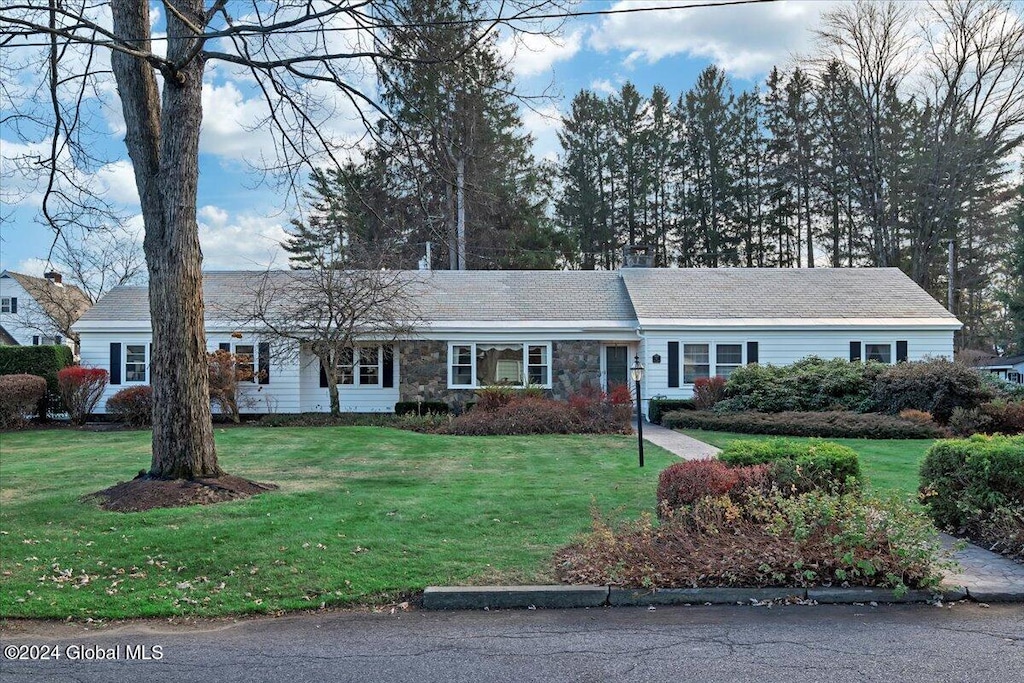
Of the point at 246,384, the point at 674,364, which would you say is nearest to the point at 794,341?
the point at 674,364

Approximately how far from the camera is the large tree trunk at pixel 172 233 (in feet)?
29.6

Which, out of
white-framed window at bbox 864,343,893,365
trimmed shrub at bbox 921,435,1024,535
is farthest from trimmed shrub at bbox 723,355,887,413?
trimmed shrub at bbox 921,435,1024,535

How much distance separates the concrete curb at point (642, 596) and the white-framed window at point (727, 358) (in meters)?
16.4

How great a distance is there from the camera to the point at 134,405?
62.6 ft

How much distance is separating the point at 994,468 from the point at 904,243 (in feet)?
111

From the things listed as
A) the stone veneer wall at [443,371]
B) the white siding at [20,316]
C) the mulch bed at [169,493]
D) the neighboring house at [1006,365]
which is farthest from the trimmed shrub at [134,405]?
the neighboring house at [1006,365]

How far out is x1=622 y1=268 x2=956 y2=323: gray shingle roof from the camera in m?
22.2

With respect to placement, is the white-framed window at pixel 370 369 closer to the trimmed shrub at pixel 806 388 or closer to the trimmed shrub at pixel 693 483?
the trimmed shrub at pixel 806 388

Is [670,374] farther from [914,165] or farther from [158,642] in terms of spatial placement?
[914,165]

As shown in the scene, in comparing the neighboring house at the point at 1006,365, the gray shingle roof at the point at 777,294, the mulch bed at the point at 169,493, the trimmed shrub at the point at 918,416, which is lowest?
the mulch bed at the point at 169,493

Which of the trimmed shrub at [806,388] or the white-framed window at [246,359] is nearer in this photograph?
the trimmed shrub at [806,388]

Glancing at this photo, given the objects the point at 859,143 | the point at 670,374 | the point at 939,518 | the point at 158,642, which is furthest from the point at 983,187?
the point at 158,642

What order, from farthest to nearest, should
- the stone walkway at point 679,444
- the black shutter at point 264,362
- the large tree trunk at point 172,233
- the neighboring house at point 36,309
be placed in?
the neighboring house at point 36,309
the black shutter at point 264,362
the stone walkway at point 679,444
the large tree trunk at point 172,233

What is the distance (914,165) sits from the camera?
111ft
